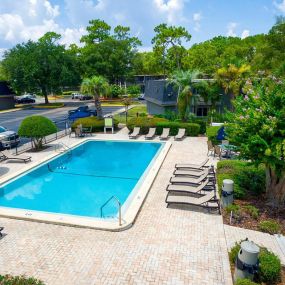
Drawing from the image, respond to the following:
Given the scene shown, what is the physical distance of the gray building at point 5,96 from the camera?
53.2 metres

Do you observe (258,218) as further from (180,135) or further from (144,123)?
(144,123)

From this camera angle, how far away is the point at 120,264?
8.90m

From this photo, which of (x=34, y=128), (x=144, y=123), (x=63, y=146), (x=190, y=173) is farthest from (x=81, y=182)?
(x=144, y=123)

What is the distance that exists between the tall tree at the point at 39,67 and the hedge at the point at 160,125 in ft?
99.6

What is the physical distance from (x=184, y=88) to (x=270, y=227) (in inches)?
789

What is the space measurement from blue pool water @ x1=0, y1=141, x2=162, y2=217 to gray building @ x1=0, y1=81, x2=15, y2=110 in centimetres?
3542

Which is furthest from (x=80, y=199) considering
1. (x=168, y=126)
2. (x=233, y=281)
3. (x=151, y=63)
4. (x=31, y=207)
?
(x=151, y=63)

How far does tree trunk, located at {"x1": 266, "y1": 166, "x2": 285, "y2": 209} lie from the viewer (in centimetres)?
1290

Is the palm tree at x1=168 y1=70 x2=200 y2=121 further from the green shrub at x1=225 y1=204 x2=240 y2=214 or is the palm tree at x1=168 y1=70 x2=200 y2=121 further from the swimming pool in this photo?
the green shrub at x1=225 y1=204 x2=240 y2=214

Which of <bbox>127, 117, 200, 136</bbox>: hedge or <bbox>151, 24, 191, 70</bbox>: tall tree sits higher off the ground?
<bbox>151, 24, 191, 70</bbox>: tall tree

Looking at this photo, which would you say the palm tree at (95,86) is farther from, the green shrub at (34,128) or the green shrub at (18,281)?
the green shrub at (18,281)

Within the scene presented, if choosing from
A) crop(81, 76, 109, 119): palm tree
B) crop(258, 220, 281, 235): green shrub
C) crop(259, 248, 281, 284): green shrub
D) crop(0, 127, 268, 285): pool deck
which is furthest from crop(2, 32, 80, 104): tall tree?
crop(259, 248, 281, 284): green shrub

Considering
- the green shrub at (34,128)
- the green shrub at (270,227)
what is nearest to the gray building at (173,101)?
the green shrub at (34,128)

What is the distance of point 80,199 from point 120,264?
22.6 ft
